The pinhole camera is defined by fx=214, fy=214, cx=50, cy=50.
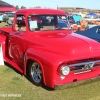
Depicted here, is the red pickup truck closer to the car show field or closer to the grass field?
the car show field

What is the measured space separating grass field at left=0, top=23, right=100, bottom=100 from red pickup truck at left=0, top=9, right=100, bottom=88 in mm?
161

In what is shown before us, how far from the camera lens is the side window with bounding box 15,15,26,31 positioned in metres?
5.49

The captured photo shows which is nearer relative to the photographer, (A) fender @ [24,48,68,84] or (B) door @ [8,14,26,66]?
(A) fender @ [24,48,68,84]

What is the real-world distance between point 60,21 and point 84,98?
228 centimetres

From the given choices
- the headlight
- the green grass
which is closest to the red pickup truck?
the headlight

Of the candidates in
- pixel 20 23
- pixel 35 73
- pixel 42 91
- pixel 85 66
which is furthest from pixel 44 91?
pixel 20 23

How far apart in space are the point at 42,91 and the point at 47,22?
6.09 ft

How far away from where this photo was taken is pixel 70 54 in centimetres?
431

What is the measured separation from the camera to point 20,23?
5.69m

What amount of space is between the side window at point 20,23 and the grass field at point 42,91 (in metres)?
1.32

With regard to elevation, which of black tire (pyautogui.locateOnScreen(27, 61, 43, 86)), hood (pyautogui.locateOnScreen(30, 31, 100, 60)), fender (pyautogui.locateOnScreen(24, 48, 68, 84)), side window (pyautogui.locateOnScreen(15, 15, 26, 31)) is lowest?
black tire (pyautogui.locateOnScreen(27, 61, 43, 86))

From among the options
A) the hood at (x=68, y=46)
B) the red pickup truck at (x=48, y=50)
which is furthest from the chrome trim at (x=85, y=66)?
the hood at (x=68, y=46)

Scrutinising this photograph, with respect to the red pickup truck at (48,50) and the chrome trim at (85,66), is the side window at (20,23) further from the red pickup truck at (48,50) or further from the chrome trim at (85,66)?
the chrome trim at (85,66)

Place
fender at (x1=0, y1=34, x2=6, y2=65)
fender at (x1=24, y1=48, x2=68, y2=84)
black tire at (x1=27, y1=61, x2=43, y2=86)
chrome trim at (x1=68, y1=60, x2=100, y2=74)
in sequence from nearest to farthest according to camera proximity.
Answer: fender at (x1=24, y1=48, x2=68, y2=84) < chrome trim at (x1=68, y1=60, x2=100, y2=74) < black tire at (x1=27, y1=61, x2=43, y2=86) < fender at (x1=0, y1=34, x2=6, y2=65)
